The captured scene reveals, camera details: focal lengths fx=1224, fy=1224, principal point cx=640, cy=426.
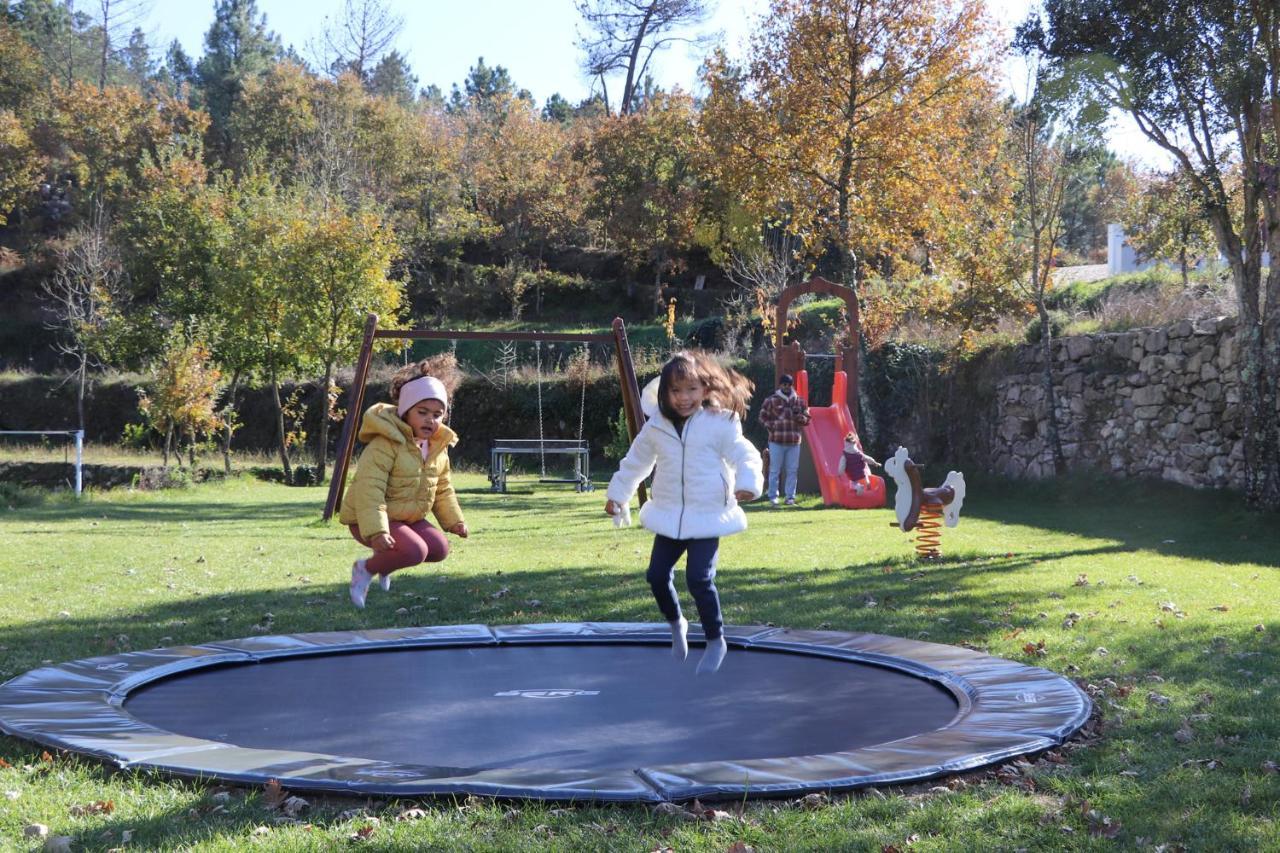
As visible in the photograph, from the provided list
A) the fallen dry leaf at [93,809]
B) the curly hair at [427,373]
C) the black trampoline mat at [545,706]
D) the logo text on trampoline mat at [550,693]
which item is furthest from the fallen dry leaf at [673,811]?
the curly hair at [427,373]

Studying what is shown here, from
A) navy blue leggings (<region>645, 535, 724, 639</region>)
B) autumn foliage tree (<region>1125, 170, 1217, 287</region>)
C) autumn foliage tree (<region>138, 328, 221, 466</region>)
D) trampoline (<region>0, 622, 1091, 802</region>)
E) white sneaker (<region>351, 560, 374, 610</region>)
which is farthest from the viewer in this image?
autumn foliage tree (<region>138, 328, 221, 466</region>)

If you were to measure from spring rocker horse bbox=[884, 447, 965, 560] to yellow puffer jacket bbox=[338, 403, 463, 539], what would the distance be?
12.0 feet

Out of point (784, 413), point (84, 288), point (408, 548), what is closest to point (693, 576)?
point (408, 548)

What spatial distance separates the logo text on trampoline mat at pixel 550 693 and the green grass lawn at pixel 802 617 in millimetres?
1350

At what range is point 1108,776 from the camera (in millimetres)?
3074

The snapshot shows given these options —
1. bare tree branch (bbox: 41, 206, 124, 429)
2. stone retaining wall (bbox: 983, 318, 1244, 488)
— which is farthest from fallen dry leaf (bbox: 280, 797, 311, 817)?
bare tree branch (bbox: 41, 206, 124, 429)

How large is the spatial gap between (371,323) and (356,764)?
21.1ft

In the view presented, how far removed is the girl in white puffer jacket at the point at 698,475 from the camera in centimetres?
423

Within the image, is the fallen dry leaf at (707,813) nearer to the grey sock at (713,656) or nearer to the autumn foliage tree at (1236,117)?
the grey sock at (713,656)

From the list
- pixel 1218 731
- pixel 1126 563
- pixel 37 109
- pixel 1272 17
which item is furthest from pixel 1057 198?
pixel 37 109

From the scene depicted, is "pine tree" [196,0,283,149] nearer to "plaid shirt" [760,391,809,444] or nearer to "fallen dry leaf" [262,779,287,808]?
"plaid shirt" [760,391,809,444]

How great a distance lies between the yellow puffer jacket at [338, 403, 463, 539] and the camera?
466 cm

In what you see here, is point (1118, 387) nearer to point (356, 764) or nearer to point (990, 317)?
point (990, 317)

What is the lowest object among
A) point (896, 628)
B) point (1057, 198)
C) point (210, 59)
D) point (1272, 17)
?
point (896, 628)
